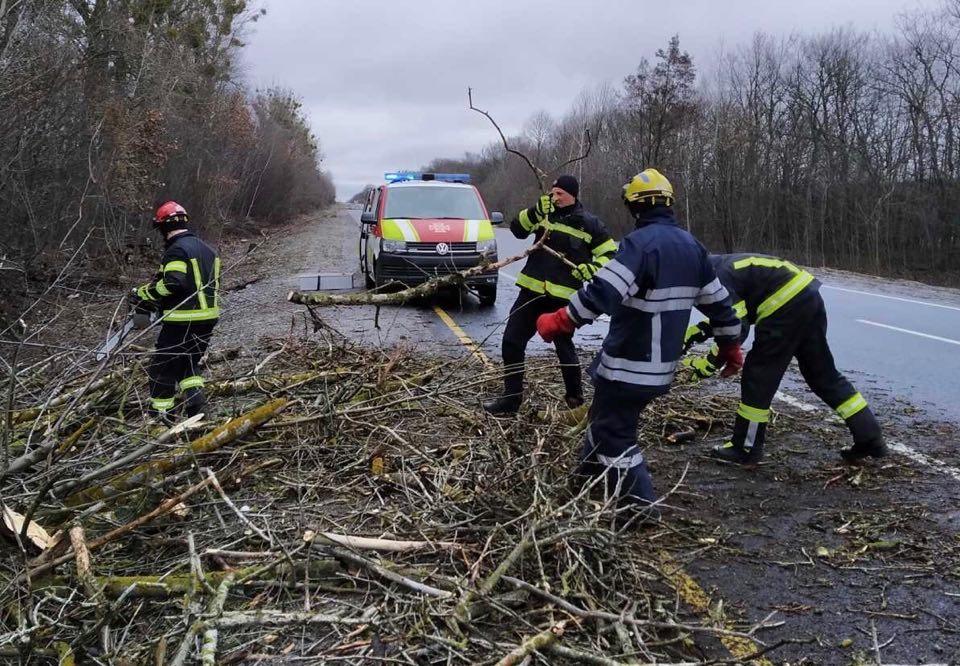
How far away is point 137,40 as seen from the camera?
1644cm

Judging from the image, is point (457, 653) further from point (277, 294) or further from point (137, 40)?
point (137, 40)

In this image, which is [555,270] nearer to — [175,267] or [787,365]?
[787,365]

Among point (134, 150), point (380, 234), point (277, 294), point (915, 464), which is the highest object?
point (134, 150)

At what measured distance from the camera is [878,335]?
30.6 ft

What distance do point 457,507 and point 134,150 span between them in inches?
544

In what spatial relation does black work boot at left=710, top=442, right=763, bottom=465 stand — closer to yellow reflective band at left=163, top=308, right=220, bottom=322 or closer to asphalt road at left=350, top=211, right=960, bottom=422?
asphalt road at left=350, top=211, right=960, bottom=422


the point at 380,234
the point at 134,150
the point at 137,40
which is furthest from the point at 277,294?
the point at 137,40

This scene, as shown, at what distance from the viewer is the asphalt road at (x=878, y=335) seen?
6676 millimetres

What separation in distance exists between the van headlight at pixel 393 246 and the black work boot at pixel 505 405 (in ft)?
18.7

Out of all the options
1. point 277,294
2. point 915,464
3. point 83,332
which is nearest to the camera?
point 915,464

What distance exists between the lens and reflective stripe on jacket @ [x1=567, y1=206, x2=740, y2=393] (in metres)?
3.69

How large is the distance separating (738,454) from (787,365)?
2.12 ft

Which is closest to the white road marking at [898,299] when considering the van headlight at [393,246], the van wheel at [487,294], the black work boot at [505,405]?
the van wheel at [487,294]

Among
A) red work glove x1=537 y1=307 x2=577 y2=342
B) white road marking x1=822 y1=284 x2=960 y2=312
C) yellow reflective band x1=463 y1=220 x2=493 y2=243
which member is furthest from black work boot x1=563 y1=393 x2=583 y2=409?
white road marking x1=822 y1=284 x2=960 y2=312
